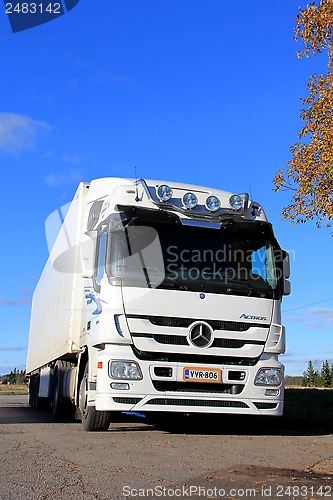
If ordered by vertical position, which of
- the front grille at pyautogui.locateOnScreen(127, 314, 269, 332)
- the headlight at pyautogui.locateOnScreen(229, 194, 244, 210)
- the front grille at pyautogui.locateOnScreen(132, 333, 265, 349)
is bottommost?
the front grille at pyautogui.locateOnScreen(132, 333, 265, 349)

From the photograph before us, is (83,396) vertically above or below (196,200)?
below

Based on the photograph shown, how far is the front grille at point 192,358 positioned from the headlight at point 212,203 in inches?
86.3

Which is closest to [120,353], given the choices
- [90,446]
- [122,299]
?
[122,299]

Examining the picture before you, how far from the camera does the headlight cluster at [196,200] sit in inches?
329

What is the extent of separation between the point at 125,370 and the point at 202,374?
41.9 inches

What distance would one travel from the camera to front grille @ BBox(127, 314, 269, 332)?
25.2ft

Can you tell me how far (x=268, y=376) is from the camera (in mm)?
8180

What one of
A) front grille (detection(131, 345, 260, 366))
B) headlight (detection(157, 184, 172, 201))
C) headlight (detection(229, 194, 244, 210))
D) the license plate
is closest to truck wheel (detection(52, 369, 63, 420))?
front grille (detection(131, 345, 260, 366))

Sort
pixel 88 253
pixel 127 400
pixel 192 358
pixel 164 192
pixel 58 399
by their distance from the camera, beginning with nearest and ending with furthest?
pixel 127 400, pixel 192 358, pixel 164 192, pixel 88 253, pixel 58 399

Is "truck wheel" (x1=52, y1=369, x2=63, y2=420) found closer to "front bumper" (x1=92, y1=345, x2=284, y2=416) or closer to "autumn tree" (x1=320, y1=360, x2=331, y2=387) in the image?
"front bumper" (x1=92, y1=345, x2=284, y2=416)

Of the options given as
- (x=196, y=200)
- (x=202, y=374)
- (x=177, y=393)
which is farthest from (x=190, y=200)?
(x=177, y=393)

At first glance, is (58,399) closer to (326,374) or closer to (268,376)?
(268,376)

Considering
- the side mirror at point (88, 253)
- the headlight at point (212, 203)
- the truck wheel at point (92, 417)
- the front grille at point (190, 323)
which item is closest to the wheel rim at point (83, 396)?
the truck wheel at point (92, 417)

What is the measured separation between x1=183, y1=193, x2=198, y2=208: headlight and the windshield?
0.34 meters
